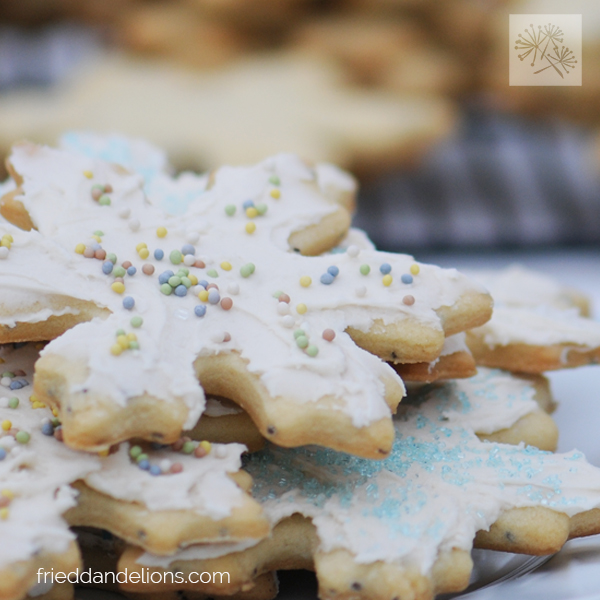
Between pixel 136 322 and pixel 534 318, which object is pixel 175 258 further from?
pixel 534 318

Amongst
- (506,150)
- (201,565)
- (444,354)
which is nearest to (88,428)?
(201,565)

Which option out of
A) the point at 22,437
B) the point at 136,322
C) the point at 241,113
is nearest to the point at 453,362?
the point at 136,322

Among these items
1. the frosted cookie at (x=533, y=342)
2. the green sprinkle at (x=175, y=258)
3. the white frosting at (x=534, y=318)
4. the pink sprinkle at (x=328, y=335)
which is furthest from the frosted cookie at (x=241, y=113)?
the pink sprinkle at (x=328, y=335)

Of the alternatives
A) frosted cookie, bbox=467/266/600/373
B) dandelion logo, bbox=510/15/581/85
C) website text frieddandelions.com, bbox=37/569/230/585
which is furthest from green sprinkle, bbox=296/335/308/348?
dandelion logo, bbox=510/15/581/85

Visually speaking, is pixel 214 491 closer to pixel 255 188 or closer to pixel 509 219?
pixel 255 188

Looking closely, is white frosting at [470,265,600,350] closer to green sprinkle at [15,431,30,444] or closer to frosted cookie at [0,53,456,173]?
green sprinkle at [15,431,30,444]

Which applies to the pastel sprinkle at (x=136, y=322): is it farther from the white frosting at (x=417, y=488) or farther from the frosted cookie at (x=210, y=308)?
the white frosting at (x=417, y=488)
